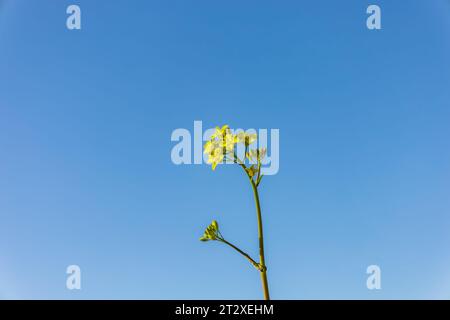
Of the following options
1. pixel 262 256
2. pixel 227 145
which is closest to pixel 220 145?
pixel 227 145

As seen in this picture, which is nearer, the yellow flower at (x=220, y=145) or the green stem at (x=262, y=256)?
the green stem at (x=262, y=256)

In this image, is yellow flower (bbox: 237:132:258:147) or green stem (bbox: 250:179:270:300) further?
yellow flower (bbox: 237:132:258:147)

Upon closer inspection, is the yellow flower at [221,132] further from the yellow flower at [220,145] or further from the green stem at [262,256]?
the green stem at [262,256]

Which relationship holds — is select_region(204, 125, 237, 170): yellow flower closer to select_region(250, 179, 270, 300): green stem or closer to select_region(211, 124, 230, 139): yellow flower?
select_region(211, 124, 230, 139): yellow flower

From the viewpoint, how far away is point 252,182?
1.55 meters

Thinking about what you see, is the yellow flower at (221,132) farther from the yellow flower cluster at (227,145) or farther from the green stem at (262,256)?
the green stem at (262,256)

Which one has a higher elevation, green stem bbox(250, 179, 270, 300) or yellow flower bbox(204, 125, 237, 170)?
yellow flower bbox(204, 125, 237, 170)

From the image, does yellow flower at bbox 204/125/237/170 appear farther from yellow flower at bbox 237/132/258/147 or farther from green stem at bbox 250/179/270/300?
green stem at bbox 250/179/270/300

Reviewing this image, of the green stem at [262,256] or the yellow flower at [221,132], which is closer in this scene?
the green stem at [262,256]

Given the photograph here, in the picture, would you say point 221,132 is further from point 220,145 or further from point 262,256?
point 262,256

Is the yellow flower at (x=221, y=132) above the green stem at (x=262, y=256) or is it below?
above

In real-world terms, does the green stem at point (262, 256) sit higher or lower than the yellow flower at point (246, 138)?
lower
